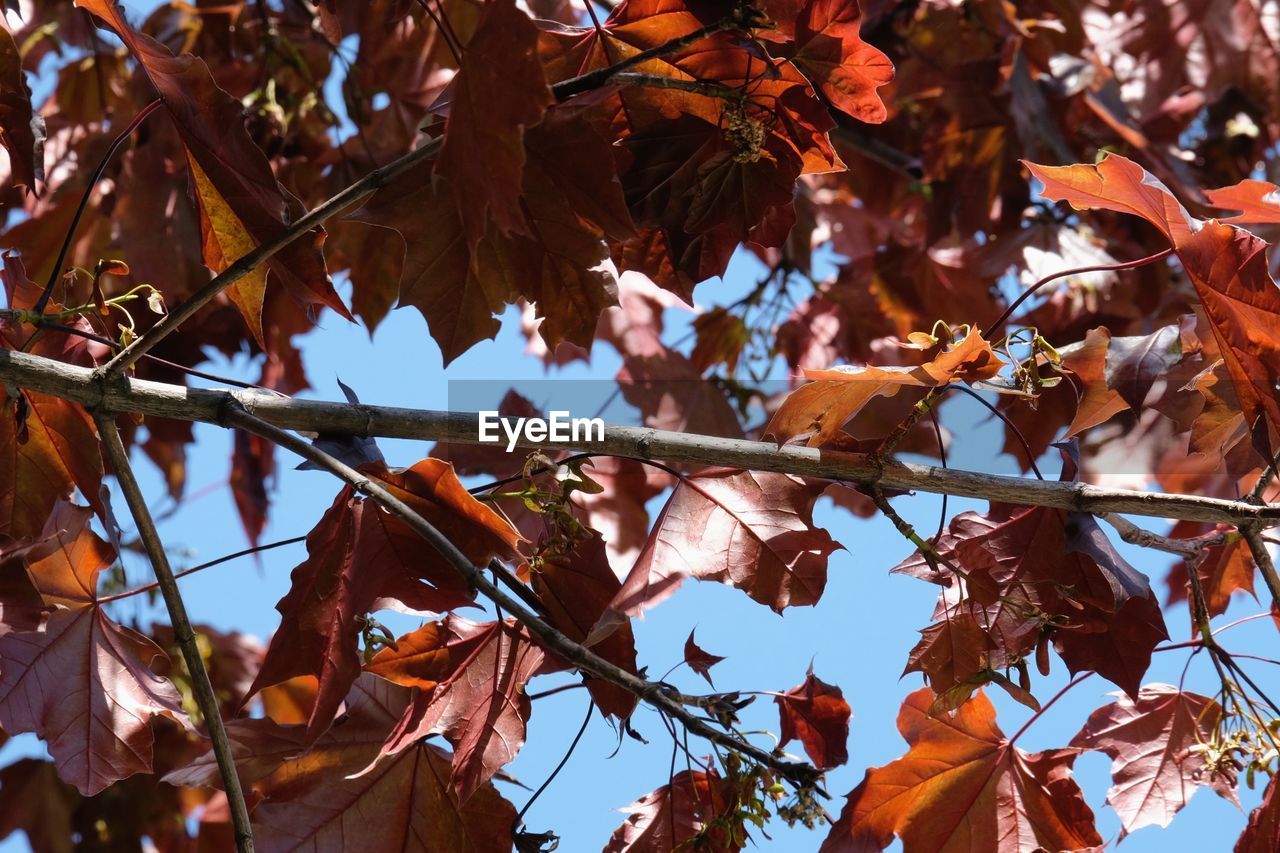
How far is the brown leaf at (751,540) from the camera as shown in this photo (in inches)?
31.4

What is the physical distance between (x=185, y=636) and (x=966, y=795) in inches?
26.1

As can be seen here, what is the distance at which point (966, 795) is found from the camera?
972 millimetres

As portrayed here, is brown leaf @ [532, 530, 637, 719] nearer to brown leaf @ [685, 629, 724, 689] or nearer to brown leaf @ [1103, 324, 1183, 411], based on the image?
brown leaf @ [685, 629, 724, 689]

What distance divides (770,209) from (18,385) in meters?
0.56

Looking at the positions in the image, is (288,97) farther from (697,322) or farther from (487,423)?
(487,423)

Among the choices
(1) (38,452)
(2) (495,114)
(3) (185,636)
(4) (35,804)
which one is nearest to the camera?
(2) (495,114)

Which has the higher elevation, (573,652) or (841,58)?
(841,58)

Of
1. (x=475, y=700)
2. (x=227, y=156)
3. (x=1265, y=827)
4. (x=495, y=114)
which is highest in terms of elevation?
(x=227, y=156)

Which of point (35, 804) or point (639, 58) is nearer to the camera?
point (639, 58)

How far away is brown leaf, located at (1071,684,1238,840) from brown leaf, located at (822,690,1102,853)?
37 millimetres

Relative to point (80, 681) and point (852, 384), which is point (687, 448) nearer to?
point (852, 384)

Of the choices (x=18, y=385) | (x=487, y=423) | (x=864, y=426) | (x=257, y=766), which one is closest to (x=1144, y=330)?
(x=864, y=426)

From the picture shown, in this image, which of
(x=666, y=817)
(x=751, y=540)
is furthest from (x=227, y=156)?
(x=666, y=817)

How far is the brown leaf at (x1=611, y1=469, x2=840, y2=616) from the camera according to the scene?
0.80m
